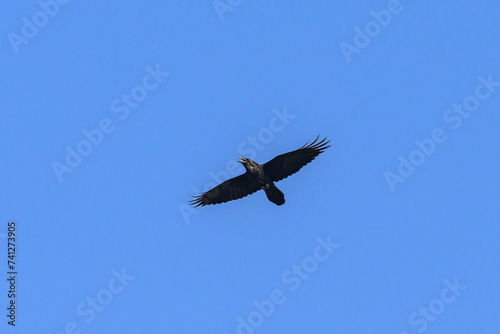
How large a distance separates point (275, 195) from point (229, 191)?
87.3 inches

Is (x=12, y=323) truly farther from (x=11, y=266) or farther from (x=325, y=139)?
(x=325, y=139)

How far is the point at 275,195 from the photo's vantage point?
94.9 ft

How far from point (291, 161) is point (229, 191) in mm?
2491

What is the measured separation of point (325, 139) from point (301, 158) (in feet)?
3.14

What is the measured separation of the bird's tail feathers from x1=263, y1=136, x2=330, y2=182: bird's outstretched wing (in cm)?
59

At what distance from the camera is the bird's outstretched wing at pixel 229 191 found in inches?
1190

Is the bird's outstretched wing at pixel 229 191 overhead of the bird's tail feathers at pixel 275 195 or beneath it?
overhead

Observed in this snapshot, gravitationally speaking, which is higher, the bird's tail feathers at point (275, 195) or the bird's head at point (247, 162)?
the bird's head at point (247, 162)

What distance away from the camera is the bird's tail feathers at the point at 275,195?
28891mm

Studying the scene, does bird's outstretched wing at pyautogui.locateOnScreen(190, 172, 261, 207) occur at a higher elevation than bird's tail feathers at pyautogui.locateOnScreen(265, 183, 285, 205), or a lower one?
higher

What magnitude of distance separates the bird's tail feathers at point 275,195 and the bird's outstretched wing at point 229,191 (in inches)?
37.8

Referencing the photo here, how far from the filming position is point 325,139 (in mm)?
29359

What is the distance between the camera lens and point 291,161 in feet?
96.5

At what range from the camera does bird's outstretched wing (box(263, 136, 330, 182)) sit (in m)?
29.2
